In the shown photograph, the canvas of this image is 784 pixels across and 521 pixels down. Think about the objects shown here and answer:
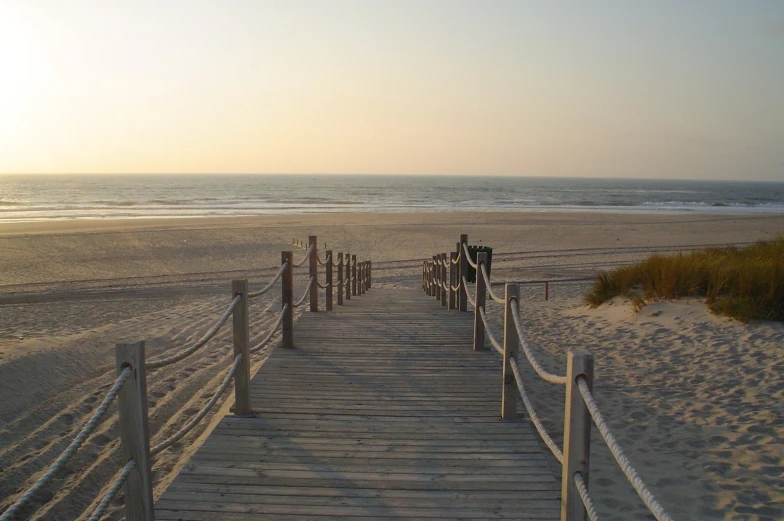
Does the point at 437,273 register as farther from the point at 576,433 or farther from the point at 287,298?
the point at 576,433

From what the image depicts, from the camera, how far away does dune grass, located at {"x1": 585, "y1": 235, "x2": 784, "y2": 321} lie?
8.23 metres

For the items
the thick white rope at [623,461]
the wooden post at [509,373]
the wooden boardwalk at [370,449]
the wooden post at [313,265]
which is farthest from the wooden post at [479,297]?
the thick white rope at [623,461]

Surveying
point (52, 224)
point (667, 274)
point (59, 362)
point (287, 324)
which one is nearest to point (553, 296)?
point (667, 274)

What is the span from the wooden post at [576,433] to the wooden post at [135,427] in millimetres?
2130

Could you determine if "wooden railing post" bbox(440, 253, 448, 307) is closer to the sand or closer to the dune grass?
the sand

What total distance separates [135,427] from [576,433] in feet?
7.27

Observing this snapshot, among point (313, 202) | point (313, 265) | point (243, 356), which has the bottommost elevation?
point (313, 202)

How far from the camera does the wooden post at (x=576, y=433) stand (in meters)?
2.90

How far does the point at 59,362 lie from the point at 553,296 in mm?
10378

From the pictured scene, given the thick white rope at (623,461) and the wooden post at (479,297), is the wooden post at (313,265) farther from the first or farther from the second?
the thick white rope at (623,461)

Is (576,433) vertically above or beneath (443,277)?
above

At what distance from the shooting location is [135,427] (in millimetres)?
2977

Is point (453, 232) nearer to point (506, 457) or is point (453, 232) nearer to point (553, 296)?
point (553, 296)

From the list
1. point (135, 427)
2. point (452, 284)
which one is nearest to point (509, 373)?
point (135, 427)
